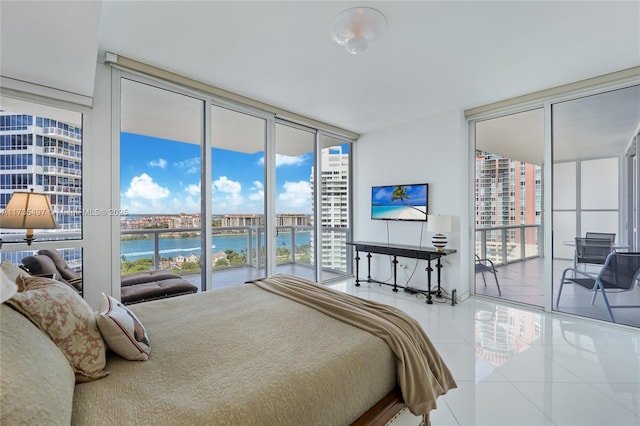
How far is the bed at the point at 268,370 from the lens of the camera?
0.96 meters

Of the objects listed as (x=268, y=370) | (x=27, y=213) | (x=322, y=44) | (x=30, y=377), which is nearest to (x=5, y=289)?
(x=30, y=377)

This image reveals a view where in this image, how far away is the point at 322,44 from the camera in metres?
2.44

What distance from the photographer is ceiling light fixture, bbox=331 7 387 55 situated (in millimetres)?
2051

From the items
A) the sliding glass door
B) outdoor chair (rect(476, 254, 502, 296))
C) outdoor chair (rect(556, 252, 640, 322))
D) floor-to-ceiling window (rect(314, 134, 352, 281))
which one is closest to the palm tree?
floor-to-ceiling window (rect(314, 134, 352, 281))

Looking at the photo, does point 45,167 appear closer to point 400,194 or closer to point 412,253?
point 412,253

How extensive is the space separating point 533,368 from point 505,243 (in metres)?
2.32

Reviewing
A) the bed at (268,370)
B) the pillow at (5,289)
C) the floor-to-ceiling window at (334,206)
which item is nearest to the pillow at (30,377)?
the bed at (268,370)

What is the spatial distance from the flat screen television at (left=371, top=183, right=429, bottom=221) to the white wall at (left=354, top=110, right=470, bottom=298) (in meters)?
0.10

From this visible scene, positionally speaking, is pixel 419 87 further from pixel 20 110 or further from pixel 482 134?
pixel 20 110

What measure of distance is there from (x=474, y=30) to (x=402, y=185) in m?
2.54

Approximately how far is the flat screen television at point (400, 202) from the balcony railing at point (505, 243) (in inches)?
34.6

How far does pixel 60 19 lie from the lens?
1569mm

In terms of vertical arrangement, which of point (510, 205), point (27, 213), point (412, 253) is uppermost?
point (510, 205)

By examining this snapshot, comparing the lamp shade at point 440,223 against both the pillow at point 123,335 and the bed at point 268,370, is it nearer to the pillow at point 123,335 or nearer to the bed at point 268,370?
the bed at point 268,370
